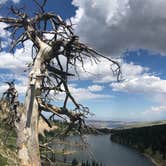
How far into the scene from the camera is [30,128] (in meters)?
6.10

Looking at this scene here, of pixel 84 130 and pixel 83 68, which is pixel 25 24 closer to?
pixel 83 68

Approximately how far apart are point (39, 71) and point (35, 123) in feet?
3.22

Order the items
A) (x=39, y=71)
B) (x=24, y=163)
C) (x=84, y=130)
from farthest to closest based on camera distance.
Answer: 1. (x=84, y=130)
2. (x=39, y=71)
3. (x=24, y=163)

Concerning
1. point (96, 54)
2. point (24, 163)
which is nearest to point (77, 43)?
point (96, 54)

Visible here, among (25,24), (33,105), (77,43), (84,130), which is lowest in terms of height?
(84,130)

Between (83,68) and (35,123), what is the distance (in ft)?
5.19

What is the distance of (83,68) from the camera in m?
7.01

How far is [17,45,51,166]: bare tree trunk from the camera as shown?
19.7 ft

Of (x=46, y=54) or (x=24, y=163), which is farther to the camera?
(x=46, y=54)

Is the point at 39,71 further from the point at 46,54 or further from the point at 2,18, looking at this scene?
the point at 2,18

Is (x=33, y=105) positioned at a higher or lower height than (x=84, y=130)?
higher

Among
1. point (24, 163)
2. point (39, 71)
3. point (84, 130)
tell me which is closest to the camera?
point (24, 163)

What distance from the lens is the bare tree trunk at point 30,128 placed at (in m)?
6.02

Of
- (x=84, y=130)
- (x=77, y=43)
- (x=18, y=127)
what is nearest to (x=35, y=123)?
(x=18, y=127)
